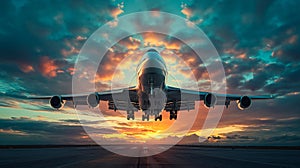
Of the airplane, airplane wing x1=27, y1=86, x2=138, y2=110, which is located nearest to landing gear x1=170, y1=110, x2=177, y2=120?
the airplane

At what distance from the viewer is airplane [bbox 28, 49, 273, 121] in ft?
84.7

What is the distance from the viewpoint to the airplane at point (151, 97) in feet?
84.7

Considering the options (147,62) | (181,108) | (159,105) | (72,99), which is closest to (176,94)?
(159,105)

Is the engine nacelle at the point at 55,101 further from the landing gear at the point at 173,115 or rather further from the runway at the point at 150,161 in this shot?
the landing gear at the point at 173,115

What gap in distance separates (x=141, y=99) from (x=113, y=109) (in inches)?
375

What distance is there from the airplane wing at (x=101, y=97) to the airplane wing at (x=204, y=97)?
17.2 feet

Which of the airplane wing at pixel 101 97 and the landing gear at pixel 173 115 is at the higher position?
the airplane wing at pixel 101 97

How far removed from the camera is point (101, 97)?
1339 inches

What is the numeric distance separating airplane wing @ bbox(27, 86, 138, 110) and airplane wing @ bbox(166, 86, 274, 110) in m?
5.24

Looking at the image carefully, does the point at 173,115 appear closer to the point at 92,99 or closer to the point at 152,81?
the point at 92,99

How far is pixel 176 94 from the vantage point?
32812 mm

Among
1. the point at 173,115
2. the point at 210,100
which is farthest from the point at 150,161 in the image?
the point at 173,115

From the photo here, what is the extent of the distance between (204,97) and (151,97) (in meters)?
8.56

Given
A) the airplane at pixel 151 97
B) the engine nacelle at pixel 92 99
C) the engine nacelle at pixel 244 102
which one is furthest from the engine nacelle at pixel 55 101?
the engine nacelle at pixel 244 102
